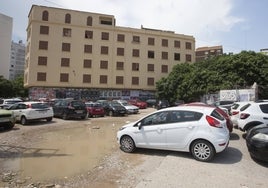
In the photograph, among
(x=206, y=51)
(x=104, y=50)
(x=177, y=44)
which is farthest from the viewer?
(x=206, y=51)

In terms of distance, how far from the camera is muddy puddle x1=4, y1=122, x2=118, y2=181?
239 inches

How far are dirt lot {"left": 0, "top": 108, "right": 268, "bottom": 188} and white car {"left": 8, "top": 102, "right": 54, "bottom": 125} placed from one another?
19.4 feet

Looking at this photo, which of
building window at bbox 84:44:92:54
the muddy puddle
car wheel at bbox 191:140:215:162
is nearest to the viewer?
the muddy puddle

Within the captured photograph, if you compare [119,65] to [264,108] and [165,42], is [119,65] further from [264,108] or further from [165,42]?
[264,108]

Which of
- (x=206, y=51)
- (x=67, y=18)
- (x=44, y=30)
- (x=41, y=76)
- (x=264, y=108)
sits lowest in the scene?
(x=264, y=108)

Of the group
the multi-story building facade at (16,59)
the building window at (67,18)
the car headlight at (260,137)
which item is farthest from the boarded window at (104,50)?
the multi-story building facade at (16,59)

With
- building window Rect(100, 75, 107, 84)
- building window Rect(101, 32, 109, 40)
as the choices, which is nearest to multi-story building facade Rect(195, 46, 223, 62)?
building window Rect(101, 32, 109, 40)

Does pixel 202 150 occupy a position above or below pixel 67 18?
below

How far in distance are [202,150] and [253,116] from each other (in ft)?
13.4

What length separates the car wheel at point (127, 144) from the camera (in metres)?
7.93

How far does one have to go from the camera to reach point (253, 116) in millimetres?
9438

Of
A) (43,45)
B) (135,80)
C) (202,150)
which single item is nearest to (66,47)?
(43,45)

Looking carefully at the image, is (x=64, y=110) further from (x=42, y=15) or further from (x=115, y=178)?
(x=42, y=15)

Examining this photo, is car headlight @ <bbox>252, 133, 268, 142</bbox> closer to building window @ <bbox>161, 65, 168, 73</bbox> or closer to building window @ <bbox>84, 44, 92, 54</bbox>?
building window @ <bbox>84, 44, 92, 54</bbox>
